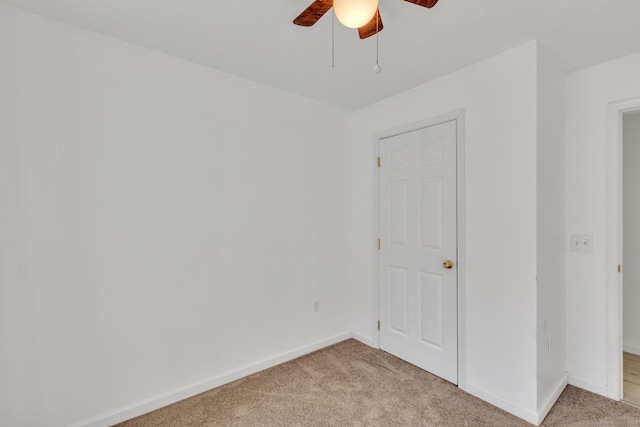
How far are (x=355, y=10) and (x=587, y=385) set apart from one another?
2927 millimetres

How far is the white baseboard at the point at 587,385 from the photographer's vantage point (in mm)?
2234

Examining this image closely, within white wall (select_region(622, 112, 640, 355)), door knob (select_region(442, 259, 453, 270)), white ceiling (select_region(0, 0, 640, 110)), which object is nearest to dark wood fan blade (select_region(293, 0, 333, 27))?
white ceiling (select_region(0, 0, 640, 110))

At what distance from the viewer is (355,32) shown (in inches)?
74.4

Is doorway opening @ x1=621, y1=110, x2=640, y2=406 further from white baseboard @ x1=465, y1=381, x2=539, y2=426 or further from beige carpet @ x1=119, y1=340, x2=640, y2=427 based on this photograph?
white baseboard @ x1=465, y1=381, x2=539, y2=426

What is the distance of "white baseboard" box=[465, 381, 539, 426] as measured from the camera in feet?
6.41

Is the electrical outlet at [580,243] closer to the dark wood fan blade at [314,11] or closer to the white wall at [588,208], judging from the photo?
the white wall at [588,208]

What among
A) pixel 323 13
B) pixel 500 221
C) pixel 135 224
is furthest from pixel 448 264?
pixel 135 224

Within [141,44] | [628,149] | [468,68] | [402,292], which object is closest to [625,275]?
[628,149]

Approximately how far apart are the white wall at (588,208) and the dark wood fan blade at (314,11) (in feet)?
6.83

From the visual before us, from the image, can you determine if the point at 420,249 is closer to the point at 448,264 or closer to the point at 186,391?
the point at 448,264

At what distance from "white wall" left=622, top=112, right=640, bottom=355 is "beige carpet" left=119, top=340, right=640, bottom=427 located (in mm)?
1170

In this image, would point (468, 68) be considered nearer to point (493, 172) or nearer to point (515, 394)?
point (493, 172)

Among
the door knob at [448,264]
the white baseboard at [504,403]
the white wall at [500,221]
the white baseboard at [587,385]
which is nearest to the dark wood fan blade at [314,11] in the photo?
the white wall at [500,221]

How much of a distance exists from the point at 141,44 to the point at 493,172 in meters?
2.47
